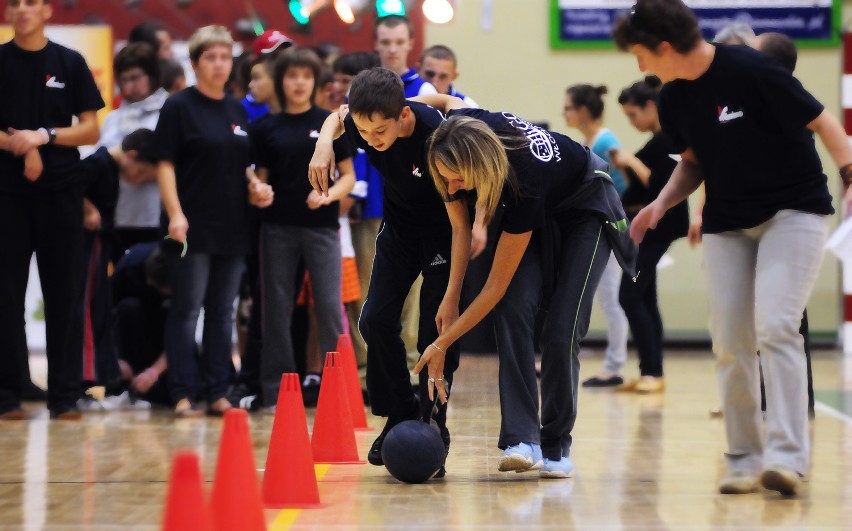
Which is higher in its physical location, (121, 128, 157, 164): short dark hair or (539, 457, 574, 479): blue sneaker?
(121, 128, 157, 164): short dark hair

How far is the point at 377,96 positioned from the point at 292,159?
264 cm

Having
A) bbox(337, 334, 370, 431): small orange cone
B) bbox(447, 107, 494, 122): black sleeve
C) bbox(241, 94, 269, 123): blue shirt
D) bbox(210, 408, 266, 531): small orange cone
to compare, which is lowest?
bbox(337, 334, 370, 431): small orange cone

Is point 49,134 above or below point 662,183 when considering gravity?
above

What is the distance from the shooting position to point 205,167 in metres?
6.79

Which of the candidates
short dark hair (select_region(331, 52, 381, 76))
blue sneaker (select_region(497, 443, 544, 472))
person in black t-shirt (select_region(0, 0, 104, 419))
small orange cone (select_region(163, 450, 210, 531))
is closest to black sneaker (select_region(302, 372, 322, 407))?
person in black t-shirt (select_region(0, 0, 104, 419))

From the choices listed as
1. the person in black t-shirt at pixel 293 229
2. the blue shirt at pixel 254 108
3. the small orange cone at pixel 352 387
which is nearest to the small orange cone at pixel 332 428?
the small orange cone at pixel 352 387

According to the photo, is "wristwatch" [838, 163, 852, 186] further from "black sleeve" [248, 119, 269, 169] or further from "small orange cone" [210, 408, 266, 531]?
"black sleeve" [248, 119, 269, 169]

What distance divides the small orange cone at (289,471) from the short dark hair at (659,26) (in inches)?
68.1

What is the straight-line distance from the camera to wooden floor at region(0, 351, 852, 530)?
3949 mm

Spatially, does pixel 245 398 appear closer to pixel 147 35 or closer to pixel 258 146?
pixel 258 146

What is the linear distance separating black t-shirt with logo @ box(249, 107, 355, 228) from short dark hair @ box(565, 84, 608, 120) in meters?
2.29

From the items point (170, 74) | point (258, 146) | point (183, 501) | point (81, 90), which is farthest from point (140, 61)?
point (183, 501)

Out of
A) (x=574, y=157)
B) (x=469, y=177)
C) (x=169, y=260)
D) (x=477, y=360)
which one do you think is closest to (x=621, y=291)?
(x=477, y=360)

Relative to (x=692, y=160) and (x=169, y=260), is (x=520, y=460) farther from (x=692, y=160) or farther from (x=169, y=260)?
(x=169, y=260)
